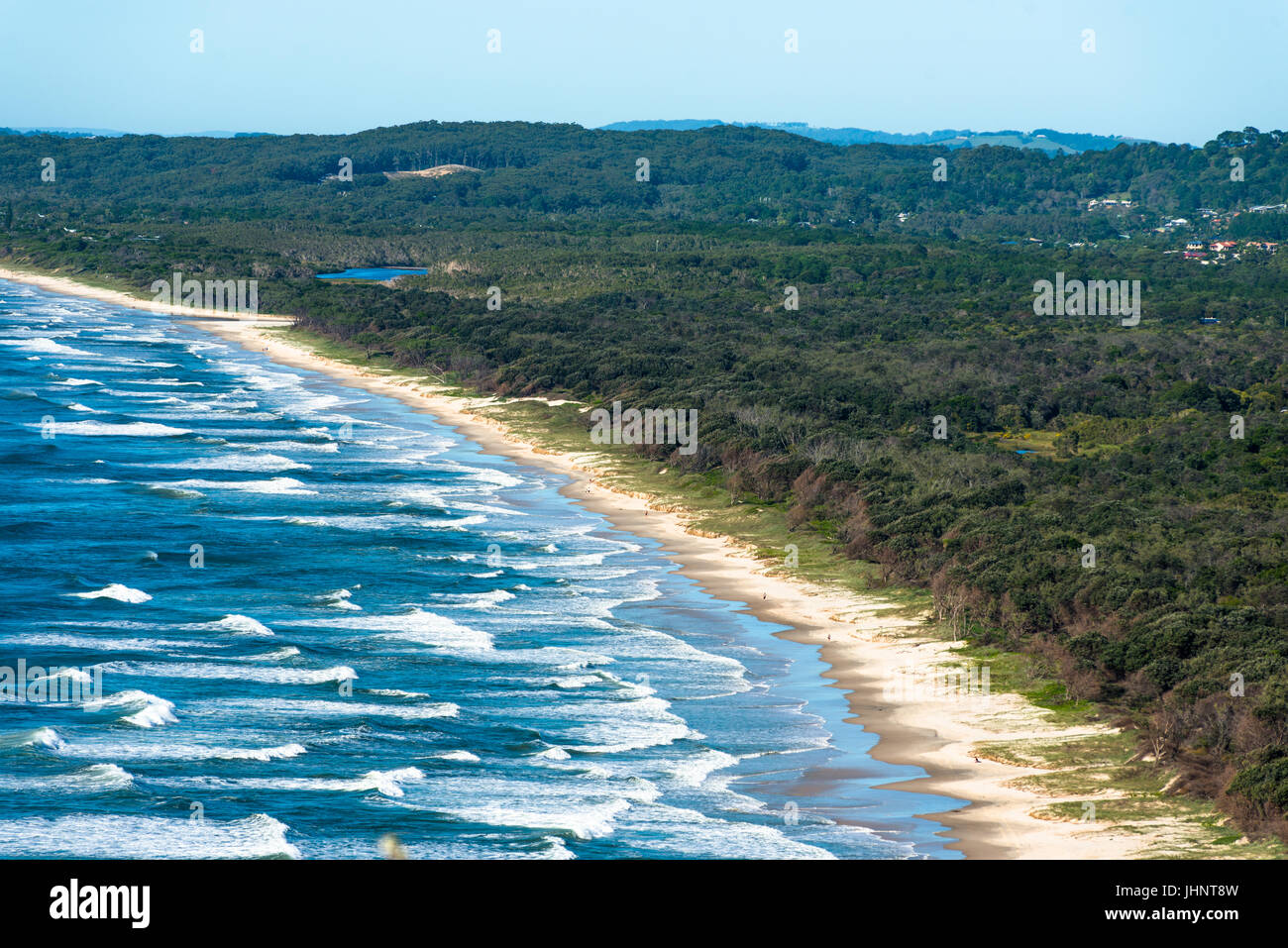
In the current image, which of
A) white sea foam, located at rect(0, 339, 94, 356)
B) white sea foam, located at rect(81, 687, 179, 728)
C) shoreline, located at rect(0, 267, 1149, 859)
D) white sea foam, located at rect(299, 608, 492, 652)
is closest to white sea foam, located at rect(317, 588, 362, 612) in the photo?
white sea foam, located at rect(299, 608, 492, 652)

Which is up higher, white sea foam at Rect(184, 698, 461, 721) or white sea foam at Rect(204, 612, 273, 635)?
white sea foam at Rect(204, 612, 273, 635)

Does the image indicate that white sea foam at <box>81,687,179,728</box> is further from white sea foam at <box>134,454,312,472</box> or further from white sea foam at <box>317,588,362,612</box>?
white sea foam at <box>134,454,312,472</box>

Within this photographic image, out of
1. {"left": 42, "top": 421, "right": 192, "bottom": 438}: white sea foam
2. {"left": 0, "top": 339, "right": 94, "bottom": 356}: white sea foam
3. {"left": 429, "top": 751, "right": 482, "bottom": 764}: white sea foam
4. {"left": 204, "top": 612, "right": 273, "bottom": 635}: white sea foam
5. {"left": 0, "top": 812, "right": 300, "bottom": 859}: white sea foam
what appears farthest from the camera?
{"left": 0, "top": 339, "right": 94, "bottom": 356}: white sea foam

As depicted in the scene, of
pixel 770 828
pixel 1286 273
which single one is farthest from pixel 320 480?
pixel 1286 273

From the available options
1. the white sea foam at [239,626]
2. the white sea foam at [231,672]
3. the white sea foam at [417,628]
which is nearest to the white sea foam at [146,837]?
the white sea foam at [231,672]

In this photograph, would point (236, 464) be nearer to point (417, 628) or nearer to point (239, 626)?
point (239, 626)

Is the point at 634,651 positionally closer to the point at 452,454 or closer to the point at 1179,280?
the point at 452,454
